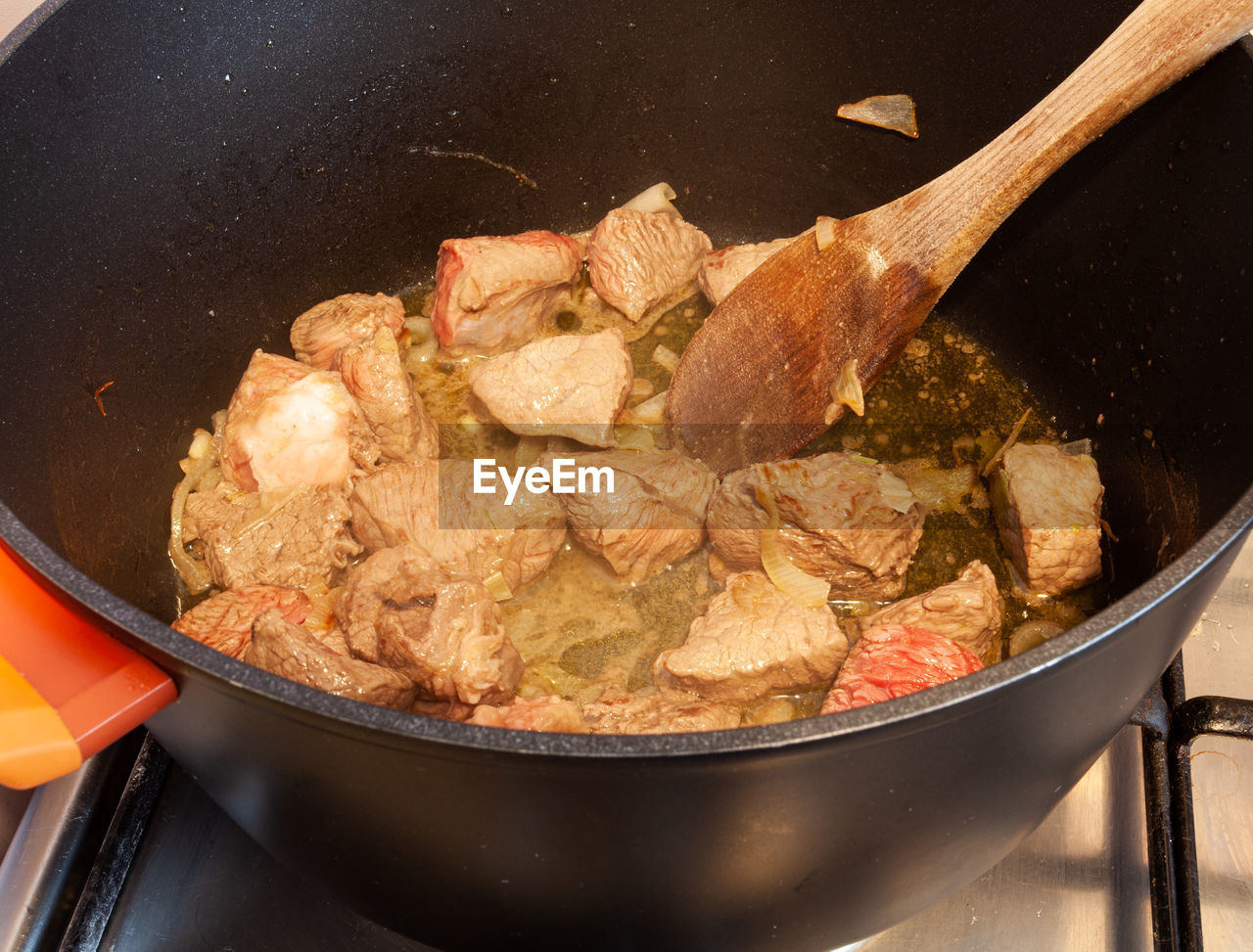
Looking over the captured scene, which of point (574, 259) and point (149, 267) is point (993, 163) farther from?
point (149, 267)

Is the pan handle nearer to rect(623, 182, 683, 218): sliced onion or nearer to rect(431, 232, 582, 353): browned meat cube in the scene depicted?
rect(431, 232, 582, 353): browned meat cube

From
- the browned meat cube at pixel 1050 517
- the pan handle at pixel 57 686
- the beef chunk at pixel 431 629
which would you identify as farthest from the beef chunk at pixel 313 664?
the browned meat cube at pixel 1050 517

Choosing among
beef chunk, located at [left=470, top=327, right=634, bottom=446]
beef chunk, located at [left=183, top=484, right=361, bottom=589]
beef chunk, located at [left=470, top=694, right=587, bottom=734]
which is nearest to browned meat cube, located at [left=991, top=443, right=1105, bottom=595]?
beef chunk, located at [left=470, top=327, right=634, bottom=446]

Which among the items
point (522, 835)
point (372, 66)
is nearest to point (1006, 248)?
point (372, 66)

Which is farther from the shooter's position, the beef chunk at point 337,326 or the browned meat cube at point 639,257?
the browned meat cube at point 639,257

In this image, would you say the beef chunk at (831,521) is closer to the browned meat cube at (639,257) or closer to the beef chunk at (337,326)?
the browned meat cube at (639,257)

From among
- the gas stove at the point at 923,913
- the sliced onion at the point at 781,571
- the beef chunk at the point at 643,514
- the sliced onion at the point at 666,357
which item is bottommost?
the gas stove at the point at 923,913
